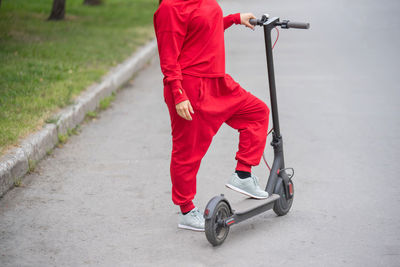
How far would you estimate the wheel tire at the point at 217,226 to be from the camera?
162 inches

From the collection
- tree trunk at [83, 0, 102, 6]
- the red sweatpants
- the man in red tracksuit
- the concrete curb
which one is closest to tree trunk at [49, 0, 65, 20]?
tree trunk at [83, 0, 102, 6]

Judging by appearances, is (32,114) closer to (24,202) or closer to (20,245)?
(24,202)

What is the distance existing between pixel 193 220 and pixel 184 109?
0.85 meters

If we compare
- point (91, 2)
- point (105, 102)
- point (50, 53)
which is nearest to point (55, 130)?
point (105, 102)

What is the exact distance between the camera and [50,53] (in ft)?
36.4

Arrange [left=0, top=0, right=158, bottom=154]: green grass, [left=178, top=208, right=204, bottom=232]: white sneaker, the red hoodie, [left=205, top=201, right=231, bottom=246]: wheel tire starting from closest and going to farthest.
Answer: the red hoodie, [left=205, top=201, right=231, bottom=246]: wheel tire, [left=178, top=208, right=204, bottom=232]: white sneaker, [left=0, top=0, right=158, bottom=154]: green grass

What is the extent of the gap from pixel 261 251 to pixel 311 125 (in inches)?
144

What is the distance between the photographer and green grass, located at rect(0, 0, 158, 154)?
731 cm

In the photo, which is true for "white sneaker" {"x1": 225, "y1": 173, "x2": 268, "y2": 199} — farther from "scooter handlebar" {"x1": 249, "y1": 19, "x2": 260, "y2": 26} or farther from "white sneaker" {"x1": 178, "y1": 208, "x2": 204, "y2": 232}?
"scooter handlebar" {"x1": 249, "y1": 19, "x2": 260, "y2": 26}

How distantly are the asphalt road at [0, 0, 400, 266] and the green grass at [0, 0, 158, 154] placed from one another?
53cm

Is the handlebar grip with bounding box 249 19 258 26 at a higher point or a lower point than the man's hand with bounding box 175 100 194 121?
higher

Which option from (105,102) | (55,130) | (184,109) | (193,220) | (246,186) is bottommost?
(105,102)

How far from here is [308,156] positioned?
6.43m

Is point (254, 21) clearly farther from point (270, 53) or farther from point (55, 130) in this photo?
point (55, 130)
